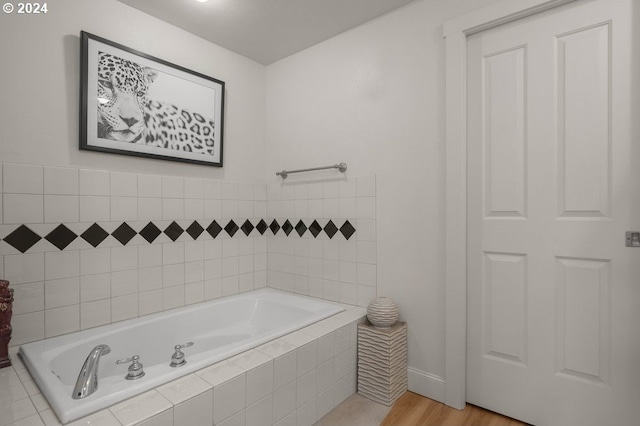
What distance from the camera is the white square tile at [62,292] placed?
1654 millimetres

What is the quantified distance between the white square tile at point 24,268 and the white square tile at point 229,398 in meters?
1.15

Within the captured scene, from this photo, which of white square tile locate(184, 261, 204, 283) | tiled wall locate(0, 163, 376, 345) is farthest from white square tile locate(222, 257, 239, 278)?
white square tile locate(184, 261, 204, 283)

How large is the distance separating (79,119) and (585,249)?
2607mm

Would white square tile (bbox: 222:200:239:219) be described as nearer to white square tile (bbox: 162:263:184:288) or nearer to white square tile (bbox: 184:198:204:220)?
white square tile (bbox: 184:198:204:220)

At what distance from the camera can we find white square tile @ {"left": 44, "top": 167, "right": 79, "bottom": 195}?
1.66 m

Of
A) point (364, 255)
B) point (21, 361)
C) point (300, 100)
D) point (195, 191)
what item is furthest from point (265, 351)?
point (300, 100)

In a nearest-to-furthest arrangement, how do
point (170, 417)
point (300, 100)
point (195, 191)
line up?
point (170, 417), point (195, 191), point (300, 100)

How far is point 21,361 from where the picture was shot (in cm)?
145

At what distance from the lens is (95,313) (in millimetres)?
1809

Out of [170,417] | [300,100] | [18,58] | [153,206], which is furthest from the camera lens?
[300,100]

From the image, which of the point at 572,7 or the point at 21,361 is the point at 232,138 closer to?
the point at 21,361

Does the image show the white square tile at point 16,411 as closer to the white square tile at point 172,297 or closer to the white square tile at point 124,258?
the white square tile at point 124,258

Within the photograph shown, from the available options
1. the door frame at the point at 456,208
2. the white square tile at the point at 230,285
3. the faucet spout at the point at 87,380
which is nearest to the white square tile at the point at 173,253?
the white square tile at the point at 230,285

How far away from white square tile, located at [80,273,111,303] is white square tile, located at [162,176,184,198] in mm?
589
